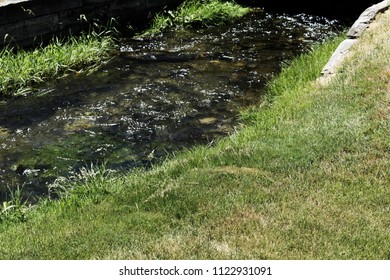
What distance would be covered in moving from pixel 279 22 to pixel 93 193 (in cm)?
838

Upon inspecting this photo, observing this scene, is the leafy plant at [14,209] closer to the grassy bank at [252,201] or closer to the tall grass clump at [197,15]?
the grassy bank at [252,201]

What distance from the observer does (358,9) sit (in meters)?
15.0

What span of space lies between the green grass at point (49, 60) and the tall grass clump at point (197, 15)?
1.52 m

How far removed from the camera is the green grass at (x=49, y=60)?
32.9 feet

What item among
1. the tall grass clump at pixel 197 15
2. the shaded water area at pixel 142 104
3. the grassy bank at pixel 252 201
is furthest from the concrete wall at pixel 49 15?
the grassy bank at pixel 252 201

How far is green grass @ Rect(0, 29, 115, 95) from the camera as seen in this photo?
10016mm

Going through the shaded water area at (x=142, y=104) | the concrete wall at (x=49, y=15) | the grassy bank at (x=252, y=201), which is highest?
the concrete wall at (x=49, y=15)

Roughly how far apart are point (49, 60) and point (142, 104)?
2140mm

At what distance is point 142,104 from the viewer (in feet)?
31.1

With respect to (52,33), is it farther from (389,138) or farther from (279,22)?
(389,138)

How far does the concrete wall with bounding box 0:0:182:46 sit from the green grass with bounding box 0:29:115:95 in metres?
0.22

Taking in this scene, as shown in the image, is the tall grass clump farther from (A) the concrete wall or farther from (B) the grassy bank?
(B) the grassy bank

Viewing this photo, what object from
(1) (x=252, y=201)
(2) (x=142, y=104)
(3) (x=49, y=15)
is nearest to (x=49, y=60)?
(3) (x=49, y=15)

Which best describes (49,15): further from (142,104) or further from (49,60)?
(142,104)
